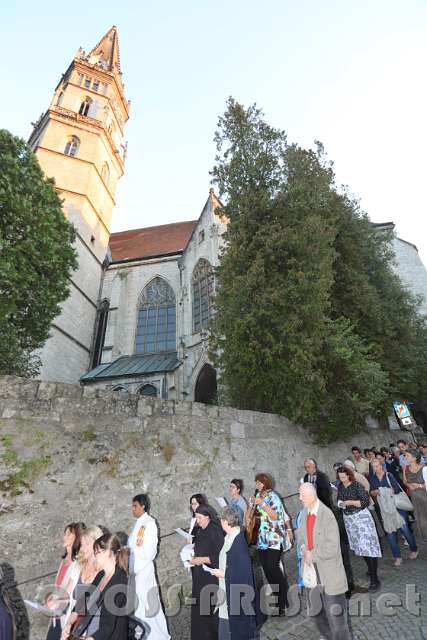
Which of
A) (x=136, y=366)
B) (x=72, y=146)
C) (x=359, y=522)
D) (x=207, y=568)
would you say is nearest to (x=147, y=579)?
(x=207, y=568)

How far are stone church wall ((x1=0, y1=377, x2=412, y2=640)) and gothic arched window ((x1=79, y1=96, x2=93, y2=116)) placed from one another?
30017 mm

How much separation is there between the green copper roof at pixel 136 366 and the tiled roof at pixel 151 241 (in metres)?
8.14

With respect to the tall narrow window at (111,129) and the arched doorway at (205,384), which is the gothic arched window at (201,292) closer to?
the arched doorway at (205,384)

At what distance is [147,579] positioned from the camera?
12.0 ft

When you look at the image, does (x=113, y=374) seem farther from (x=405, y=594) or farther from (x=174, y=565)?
(x=405, y=594)

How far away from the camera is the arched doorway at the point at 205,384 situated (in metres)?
16.6

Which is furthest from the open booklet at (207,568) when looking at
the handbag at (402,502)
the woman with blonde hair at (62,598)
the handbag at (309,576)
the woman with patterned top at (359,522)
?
the handbag at (402,502)

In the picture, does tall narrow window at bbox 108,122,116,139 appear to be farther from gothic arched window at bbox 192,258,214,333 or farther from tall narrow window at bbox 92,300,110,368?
gothic arched window at bbox 192,258,214,333

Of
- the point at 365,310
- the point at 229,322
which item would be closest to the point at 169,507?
the point at 229,322

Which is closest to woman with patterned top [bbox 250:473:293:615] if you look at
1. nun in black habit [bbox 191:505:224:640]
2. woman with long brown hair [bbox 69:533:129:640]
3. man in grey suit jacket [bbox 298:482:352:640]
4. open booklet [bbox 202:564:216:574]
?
man in grey suit jacket [bbox 298:482:352:640]

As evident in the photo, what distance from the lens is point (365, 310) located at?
10.9 m

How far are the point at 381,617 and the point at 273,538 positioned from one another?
1.37 m

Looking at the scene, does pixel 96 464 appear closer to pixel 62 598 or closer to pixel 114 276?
pixel 62 598

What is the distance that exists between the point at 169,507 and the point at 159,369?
12162mm
